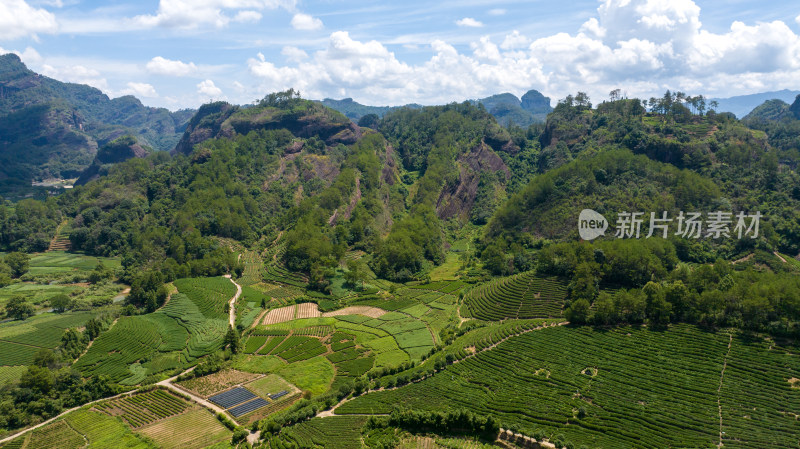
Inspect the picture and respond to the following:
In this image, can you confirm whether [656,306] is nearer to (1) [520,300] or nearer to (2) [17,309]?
(1) [520,300]

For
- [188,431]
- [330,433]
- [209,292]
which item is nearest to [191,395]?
[188,431]

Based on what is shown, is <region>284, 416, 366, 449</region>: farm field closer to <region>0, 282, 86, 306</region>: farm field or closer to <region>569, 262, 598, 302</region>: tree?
<region>569, 262, 598, 302</region>: tree

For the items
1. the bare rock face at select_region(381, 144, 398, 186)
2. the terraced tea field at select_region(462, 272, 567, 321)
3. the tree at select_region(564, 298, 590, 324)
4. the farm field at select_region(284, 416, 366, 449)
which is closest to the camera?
the farm field at select_region(284, 416, 366, 449)

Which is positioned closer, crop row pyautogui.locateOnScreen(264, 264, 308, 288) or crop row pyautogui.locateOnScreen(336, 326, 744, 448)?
crop row pyautogui.locateOnScreen(336, 326, 744, 448)

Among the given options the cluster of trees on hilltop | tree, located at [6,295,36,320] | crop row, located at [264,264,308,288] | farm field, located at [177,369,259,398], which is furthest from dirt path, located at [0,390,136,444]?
the cluster of trees on hilltop

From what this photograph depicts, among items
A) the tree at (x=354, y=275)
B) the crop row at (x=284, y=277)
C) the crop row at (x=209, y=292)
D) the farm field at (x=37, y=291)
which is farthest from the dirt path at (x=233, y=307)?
the farm field at (x=37, y=291)

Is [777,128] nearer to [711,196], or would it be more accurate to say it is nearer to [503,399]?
[711,196]

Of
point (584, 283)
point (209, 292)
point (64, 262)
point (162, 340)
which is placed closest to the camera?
point (162, 340)
